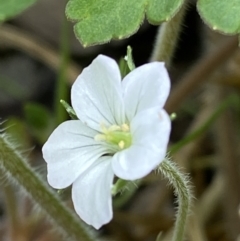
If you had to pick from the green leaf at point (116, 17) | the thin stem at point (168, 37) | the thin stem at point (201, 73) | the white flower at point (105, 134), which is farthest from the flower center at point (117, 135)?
the thin stem at point (201, 73)

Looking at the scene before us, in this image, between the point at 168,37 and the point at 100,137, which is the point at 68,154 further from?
the point at 168,37

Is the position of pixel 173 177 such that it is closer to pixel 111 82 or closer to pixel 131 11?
pixel 111 82

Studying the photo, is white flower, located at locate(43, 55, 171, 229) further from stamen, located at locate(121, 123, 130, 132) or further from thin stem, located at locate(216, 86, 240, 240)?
thin stem, located at locate(216, 86, 240, 240)

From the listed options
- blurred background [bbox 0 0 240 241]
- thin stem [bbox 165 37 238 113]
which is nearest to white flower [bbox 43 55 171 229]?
blurred background [bbox 0 0 240 241]

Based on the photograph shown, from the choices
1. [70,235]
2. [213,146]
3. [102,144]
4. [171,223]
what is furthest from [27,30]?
[102,144]

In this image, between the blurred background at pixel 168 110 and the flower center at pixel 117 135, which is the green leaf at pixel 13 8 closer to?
the blurred background at pixel 168 110
